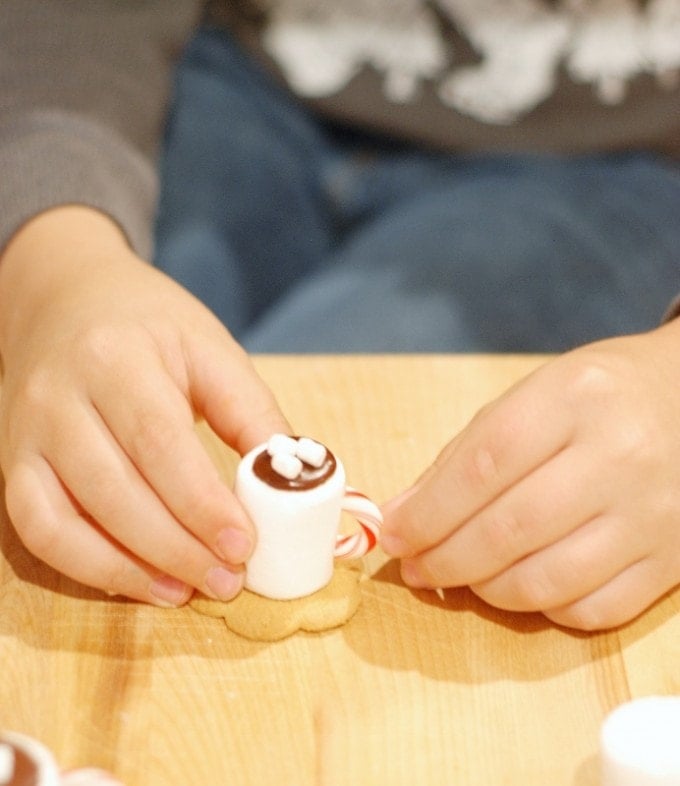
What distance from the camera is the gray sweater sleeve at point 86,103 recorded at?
1012 millimetres

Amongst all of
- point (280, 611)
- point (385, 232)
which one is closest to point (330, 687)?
point (280, 611)

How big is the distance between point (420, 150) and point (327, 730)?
78cm

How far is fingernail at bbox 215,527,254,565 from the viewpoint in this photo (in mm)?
697

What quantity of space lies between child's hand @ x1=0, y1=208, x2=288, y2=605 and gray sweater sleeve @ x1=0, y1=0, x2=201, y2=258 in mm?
208

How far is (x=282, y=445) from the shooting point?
2.31ft

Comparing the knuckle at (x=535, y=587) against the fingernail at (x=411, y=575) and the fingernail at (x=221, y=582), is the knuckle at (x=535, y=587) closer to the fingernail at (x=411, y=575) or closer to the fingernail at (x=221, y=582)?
the fingernail at (x=411, y=575)

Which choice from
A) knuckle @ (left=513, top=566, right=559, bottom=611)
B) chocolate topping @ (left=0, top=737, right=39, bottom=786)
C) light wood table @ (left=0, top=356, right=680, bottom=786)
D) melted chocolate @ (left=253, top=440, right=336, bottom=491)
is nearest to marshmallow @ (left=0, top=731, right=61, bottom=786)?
chocolate topping @ (left=0, top=737, right=39, bottom=786)

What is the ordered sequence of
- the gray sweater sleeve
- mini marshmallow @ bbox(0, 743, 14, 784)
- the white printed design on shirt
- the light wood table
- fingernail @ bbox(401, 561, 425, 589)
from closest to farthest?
mini marshmallow @ bbox(0, 743, 14, 784)
the light wood table
fingernail @ bbox(401, 561, 425, 589)
the gray sweater sleeve
the white printed design on shirt

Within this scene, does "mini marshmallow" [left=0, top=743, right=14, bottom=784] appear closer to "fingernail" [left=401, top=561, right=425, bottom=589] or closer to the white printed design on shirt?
"fingernail" [left=401, top=561, right=425, bottom=589]

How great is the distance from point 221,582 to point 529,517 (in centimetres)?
20

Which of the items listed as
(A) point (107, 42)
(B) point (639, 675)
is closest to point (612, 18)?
(A) point (107, 42)

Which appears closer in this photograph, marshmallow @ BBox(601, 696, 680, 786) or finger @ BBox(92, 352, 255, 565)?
marshmallow @ BBox(601, 696, 680, 786)

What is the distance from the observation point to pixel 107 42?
3.86ft

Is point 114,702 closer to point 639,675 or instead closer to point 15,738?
point 15,738
